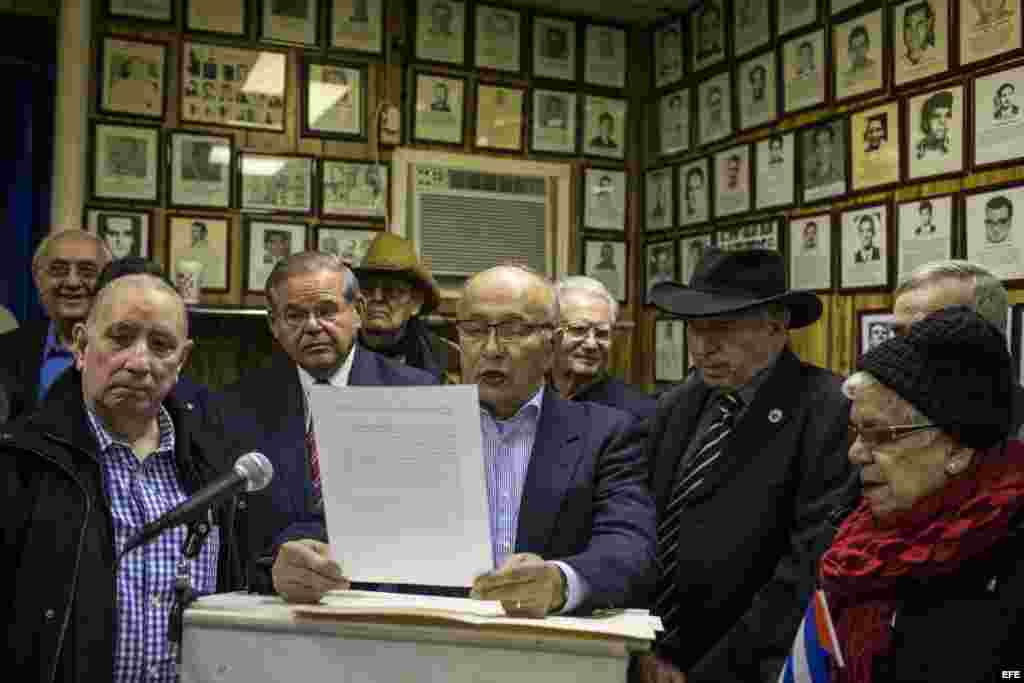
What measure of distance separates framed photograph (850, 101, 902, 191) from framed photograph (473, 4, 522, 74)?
77.8 inches

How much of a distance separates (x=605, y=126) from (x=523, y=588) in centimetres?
452

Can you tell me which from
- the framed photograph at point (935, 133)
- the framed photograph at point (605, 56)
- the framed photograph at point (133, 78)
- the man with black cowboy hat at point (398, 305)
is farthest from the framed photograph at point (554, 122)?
the framed photograph at point (935, 133)

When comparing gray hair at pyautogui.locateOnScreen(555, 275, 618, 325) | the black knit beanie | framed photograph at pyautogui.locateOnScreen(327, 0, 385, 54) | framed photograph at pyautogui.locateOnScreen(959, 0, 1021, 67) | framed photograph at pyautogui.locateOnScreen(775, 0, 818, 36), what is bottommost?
the black knit beanie

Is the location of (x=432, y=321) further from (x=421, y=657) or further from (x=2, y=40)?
(x=421, y=657)

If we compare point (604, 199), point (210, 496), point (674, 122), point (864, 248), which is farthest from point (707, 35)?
point (210, 496)

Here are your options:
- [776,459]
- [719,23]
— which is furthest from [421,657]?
[719,23]

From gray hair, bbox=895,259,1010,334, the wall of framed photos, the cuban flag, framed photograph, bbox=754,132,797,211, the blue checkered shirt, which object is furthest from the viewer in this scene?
framed photograph, bbox=754,132,797,211

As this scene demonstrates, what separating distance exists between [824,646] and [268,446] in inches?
52.5

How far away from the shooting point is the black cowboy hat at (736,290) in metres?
2.64

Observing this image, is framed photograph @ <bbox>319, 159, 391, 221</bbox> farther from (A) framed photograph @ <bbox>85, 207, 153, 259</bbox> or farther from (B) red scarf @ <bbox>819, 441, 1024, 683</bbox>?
(B) red scarf @ <bbox>819, 441, 1024, 683</bbox>

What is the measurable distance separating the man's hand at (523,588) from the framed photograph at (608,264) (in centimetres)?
420

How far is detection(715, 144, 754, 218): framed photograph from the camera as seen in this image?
16.2 ft

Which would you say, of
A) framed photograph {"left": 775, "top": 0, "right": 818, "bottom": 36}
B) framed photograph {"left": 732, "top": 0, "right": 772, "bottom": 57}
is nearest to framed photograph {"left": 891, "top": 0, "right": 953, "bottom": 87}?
framed photograph {"left": 775, "top": 0, "right": 818, "bottom": 36}

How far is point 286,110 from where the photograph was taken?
509 cm
